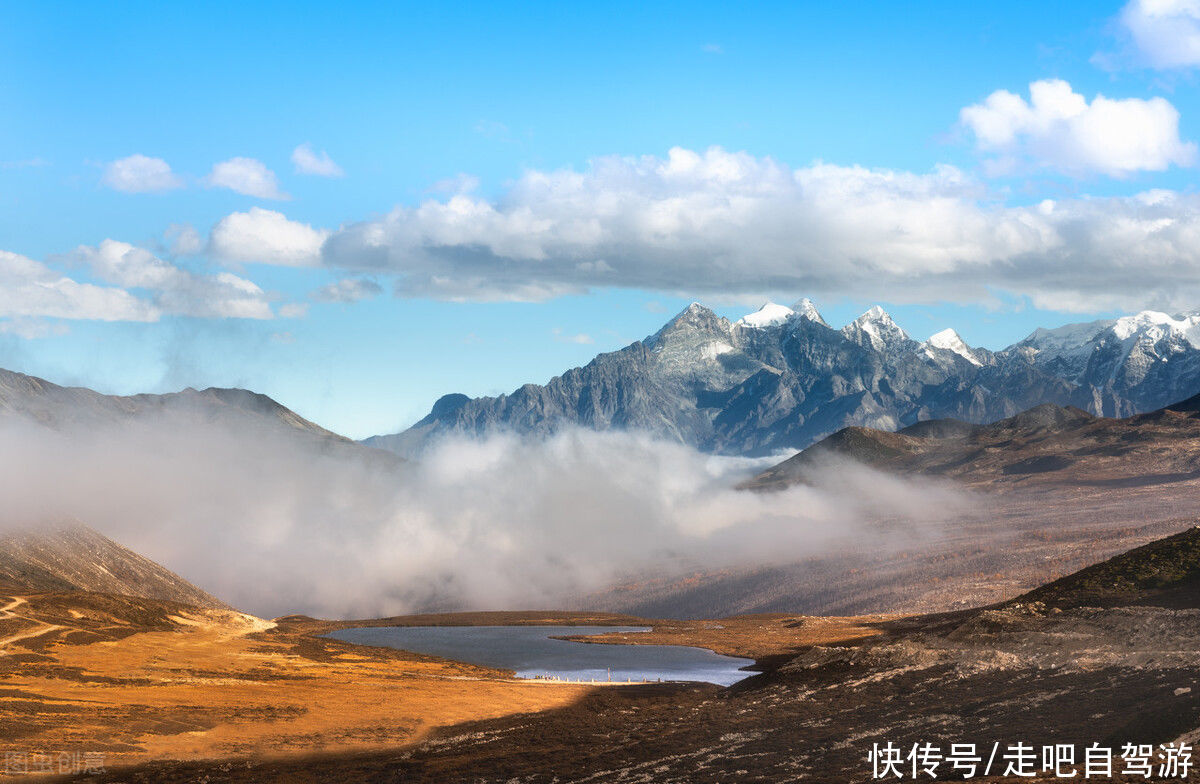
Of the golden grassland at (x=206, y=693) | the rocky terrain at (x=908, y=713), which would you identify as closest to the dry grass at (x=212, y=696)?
the golden grassland at (x=206, y=693)

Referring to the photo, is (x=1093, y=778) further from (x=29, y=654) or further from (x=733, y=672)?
(x=29, y=654)

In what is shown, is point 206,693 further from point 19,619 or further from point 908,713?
point 908,713

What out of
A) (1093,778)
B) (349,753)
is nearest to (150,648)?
(349,753)

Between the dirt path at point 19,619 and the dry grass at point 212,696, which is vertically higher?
the dirt path at point 19,619

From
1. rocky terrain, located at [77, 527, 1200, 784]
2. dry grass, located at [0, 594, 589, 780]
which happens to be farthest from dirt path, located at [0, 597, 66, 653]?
rocky terrain, located at [77, 527, 1200, 784]

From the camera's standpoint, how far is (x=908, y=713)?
279 ft

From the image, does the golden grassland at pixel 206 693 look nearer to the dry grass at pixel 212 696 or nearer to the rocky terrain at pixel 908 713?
the dry grass at pixel 212 696

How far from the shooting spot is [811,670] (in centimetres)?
11556

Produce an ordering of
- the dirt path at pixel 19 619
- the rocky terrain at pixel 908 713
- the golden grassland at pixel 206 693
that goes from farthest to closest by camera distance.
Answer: the dirt path at pixel 19 619 → the golden grassland at pixel 206 693 → the rocky terrain at pixel 908 713

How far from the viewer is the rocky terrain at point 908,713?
233ft

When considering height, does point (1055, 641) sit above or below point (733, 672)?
above

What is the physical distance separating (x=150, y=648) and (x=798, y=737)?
10681cm

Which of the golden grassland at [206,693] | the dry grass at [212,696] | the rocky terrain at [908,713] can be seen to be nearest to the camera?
the rocky terrain at [908,713]

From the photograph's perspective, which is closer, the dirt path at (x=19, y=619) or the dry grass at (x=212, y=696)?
the dry grass at (x=212, y=696)
